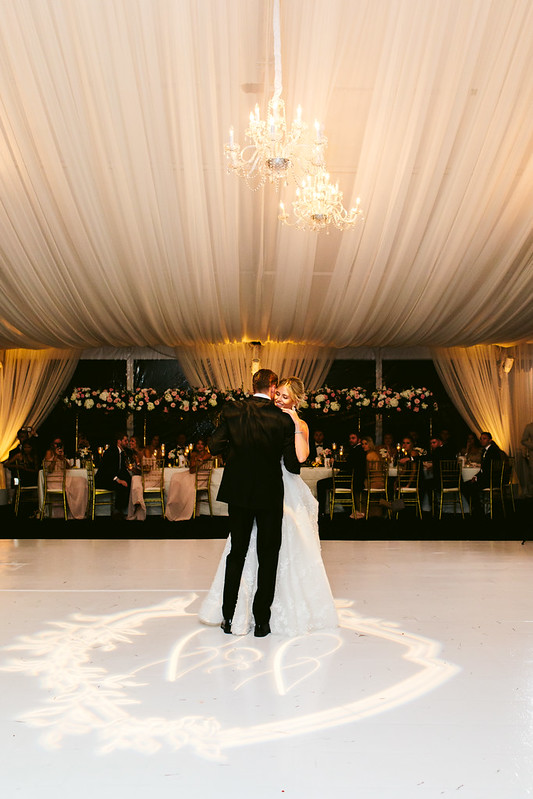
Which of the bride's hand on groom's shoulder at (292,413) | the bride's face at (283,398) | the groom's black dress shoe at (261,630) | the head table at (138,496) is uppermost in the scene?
the bride's face at (283,398)

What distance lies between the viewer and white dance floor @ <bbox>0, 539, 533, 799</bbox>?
2.49m

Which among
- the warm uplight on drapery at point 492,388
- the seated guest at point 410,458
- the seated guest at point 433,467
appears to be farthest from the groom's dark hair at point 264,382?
the warm uplight on drapery at point 492,388

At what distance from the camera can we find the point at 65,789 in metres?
2.41

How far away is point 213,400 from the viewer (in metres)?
12.4

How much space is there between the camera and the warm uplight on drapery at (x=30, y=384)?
13305 mm

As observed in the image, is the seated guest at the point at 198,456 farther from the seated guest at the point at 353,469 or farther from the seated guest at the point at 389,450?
the seated guest at the point at 389,450

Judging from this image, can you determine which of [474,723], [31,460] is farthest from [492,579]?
[31,460]

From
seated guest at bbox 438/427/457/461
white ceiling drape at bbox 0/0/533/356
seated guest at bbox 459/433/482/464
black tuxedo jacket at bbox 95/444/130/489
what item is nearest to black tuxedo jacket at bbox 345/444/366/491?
seated guest at bbox 438/427/457/461

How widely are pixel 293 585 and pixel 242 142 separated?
3.51 meters

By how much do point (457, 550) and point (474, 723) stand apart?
480cm

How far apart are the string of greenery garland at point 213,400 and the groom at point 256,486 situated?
800cm

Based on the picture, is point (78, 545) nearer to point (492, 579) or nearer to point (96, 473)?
point (96, 473)

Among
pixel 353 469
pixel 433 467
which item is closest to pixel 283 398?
pixel 353 469

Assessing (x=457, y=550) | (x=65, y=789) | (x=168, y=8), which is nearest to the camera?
(x=65, y=789)
